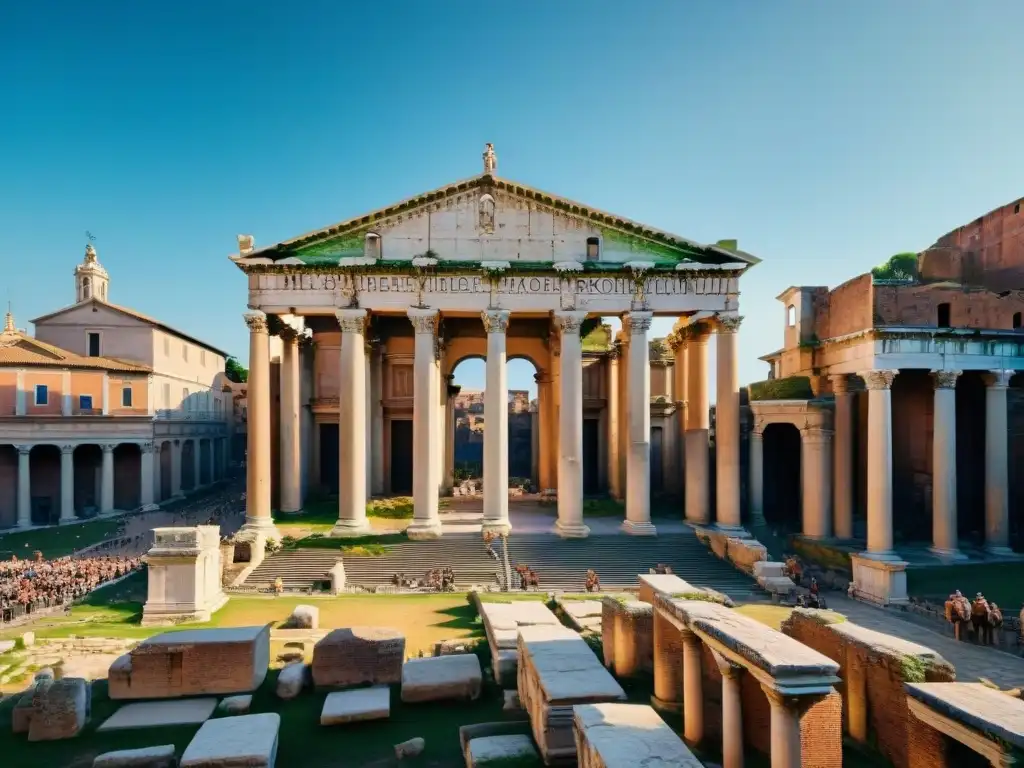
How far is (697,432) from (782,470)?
18.9 ft

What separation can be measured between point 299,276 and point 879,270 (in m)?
38.0

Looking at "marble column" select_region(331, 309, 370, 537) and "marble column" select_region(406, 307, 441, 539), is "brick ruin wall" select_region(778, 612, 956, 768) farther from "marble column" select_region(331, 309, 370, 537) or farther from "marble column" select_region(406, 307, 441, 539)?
"marble column" select_region(331, 309, 370, 537)

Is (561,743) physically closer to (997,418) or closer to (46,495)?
(997,418)

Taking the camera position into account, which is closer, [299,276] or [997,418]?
[997,418]

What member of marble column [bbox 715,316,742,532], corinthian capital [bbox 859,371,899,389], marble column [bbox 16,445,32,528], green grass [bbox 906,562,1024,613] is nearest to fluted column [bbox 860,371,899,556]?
corinthian capital [bbox 859,371,899,389]

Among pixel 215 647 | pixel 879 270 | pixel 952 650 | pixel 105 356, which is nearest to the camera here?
pixel 215 647

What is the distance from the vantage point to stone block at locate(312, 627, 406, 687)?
10.7 meters

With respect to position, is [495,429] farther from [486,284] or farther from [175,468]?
[175,468]

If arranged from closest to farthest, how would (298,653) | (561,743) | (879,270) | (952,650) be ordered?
(561,743) < (298,653) < (952,650) < (879,270)

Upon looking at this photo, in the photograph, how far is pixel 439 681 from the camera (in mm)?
10156

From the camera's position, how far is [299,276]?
852 inches

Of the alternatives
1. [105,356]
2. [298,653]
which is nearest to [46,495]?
[105,356]

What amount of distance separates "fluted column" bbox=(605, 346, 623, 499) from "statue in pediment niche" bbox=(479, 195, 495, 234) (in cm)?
1016

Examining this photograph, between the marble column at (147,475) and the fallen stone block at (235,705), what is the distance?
96.0 ft
